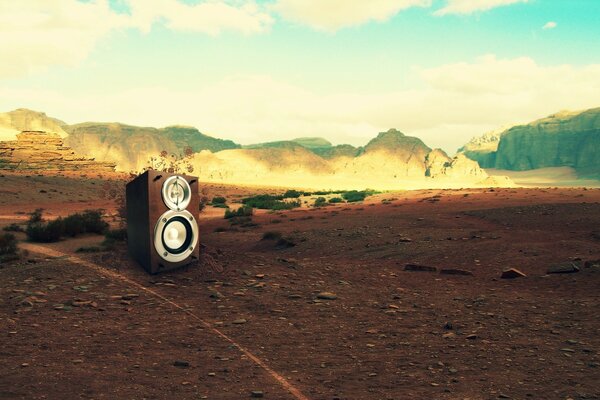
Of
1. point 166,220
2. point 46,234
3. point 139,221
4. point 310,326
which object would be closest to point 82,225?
point 46,234

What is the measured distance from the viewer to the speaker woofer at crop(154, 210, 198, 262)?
10.4m

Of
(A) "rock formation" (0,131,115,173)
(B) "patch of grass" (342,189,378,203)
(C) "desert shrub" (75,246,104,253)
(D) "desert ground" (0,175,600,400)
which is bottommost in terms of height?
(D) "desert ground" (0,175,600,400)

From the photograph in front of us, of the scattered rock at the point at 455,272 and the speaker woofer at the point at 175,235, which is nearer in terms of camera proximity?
the speaker woofer at the point at 175,235

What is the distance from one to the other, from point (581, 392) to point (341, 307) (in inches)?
175

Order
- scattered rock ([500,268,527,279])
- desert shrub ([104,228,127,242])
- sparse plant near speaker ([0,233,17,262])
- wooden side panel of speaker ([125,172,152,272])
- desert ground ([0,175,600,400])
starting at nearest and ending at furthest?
desert ground ([0,175,600,400])
wooden side panel of speaker ([125,172,152,272])
scattered rock ([500,268,527,279])
sparse plant near speaker ([0,233,17,262])
desert shrub ([104,228,127,242])

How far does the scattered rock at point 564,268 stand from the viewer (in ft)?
37.5

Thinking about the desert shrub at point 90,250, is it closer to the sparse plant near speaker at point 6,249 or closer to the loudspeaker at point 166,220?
the sparse plant near speaker at point 6,249

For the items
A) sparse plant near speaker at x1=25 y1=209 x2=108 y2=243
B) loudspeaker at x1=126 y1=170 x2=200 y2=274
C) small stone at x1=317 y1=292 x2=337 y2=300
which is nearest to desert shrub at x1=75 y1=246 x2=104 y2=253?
sparse plant near speaker at x1=25 y1=209 x2=108 y2=243

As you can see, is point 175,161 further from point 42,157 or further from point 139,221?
point 42,157

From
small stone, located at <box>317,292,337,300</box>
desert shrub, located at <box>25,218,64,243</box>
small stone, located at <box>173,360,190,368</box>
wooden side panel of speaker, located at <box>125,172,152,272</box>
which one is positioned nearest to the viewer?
small stone, located at <box>173,360,190,368</box>

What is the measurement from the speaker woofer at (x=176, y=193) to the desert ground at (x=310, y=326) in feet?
5.09

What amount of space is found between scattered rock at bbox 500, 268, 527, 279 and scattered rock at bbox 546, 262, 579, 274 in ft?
2.13

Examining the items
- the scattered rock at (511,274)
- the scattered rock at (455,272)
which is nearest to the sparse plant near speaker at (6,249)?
the scattered rock at (455,272)

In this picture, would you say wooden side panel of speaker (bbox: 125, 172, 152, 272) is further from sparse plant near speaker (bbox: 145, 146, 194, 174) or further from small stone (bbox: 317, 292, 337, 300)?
small stone (bbox: 317, 292, 337, 300)
